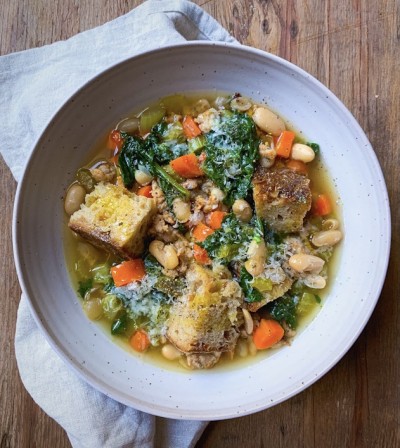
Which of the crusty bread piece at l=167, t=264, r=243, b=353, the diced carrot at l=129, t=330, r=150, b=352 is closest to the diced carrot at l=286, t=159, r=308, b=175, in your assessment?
the crusty bread piece at l=167, t=264, r=243, b=353

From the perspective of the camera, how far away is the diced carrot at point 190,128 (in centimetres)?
364

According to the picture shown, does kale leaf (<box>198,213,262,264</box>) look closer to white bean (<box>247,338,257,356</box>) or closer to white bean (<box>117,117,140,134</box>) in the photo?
→ white bean (<box>247,338,257,356</box>)

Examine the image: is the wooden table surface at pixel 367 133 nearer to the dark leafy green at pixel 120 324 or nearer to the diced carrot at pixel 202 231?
the dark leafy green at pixel 120 324

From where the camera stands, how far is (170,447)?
3.74m

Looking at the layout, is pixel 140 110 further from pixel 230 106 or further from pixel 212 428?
pixel 212 428

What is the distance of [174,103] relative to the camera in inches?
146

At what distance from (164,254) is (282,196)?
0.86 m

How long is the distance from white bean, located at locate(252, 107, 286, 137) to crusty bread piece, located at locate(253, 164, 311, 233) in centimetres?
30

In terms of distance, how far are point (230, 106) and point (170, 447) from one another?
2.45 m

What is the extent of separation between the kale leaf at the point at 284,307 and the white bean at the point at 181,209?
32.9 inches

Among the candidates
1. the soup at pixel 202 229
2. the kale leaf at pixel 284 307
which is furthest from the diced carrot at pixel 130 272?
the kale leaf at pixel 284 307

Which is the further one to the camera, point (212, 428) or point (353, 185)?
point (212, 428)

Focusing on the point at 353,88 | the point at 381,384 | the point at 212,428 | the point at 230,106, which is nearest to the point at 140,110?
the point at 230,106

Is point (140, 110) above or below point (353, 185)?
above
